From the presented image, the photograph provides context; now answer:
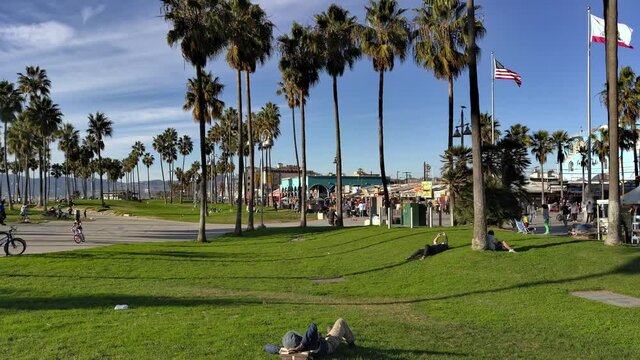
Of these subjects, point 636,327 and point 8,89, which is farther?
point 8,89

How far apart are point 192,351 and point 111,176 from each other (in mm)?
148244

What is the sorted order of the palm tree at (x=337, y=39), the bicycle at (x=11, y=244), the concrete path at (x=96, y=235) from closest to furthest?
1. the bicycle at (x=11, y=244)
2. the concrete path at (x=96, y=235)
3. the palm tree at (x=337, y=39)

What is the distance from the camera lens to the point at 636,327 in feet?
24.9

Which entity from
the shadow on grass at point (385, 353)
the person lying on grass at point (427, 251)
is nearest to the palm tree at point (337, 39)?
the person lying on grass at point (427, 251)

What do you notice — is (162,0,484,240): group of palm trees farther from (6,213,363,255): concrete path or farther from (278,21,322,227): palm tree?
(6,213,363,255): concrete path

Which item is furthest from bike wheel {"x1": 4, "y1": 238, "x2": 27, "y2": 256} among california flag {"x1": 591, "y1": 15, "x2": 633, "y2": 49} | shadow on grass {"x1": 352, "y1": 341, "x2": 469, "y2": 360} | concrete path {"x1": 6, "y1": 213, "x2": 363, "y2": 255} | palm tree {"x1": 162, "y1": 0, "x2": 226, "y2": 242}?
california flag {"x1": 591, "y1": 15, "x2": 633, "y2": 49}

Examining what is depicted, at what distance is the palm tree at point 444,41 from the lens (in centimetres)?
2973

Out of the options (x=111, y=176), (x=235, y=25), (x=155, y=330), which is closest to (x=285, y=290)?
(x=155, y=330)

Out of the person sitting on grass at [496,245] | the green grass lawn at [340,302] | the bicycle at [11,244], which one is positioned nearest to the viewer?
the green grass lawn at [340,302]

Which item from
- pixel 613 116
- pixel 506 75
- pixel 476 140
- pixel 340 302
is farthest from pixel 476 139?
pixel 506 75

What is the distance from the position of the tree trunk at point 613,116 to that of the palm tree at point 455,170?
35.6ft

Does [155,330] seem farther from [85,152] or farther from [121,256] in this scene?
[85,152]

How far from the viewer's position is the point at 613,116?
573 inches

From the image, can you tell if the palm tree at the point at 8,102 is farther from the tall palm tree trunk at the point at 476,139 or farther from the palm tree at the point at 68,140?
the tall palm tree trunk at the point at 476,139
